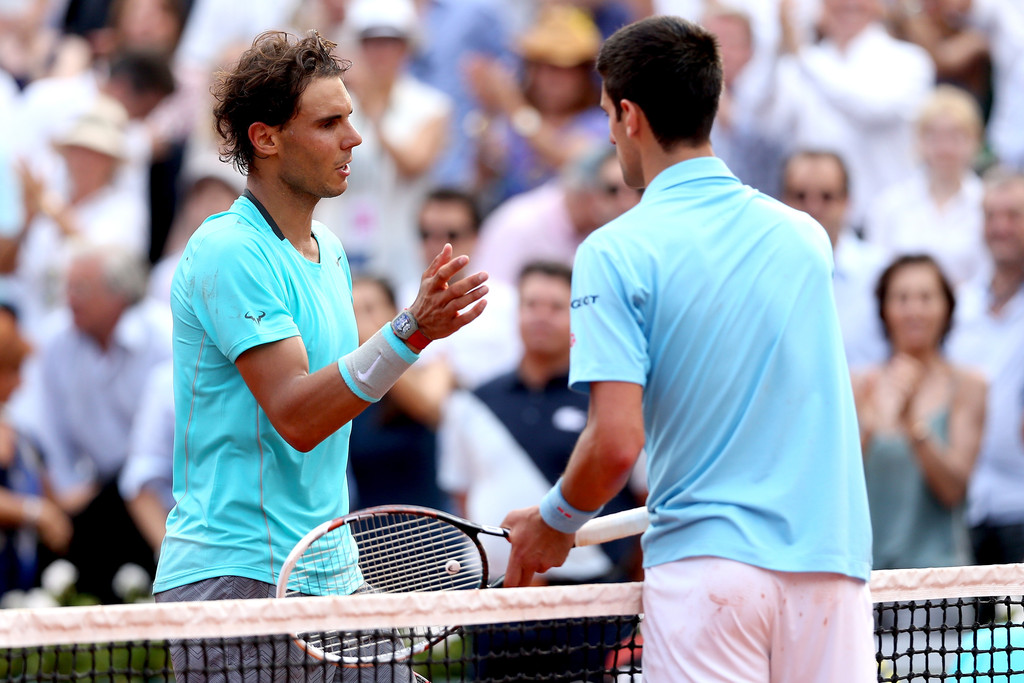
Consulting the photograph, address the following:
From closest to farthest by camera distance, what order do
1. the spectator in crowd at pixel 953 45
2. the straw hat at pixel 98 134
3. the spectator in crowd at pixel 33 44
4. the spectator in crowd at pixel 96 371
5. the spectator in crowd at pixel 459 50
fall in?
the spectator in crowd at pixel 96 371
the straw hat at pixel 98 134
the spectator in crowd at pixel 459 50
the spectator in crowd at pixel 953 45
the spectator in crowd at pixel 33 44

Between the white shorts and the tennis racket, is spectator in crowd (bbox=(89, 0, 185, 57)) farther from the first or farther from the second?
the white shorts

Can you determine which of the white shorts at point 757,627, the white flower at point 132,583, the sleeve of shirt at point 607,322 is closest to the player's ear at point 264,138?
the sleeve of shirt at point 607,322

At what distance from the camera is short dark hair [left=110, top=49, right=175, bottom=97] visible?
8109 millimetres

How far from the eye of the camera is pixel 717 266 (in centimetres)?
260

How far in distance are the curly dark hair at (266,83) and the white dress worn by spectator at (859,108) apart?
205 inches

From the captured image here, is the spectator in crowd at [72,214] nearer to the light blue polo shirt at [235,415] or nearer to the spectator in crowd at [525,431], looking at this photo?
the spectator in crowd at [525,431]

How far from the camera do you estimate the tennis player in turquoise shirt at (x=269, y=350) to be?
2598mm

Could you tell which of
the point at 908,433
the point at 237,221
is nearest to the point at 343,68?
the point at 237,221

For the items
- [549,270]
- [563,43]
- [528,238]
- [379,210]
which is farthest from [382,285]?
[563,43]

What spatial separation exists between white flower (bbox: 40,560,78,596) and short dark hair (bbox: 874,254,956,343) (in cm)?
412

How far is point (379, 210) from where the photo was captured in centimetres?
759

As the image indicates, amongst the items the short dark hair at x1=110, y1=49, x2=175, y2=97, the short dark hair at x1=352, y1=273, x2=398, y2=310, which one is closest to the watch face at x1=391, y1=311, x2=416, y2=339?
the short dark hair at x1=352, y1=273, x2=398, y2=310

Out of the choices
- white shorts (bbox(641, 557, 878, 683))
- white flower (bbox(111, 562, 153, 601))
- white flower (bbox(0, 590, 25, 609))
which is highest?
white shorts (bbox(641, 557, 878, 683))

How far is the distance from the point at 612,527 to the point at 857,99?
5328mm
